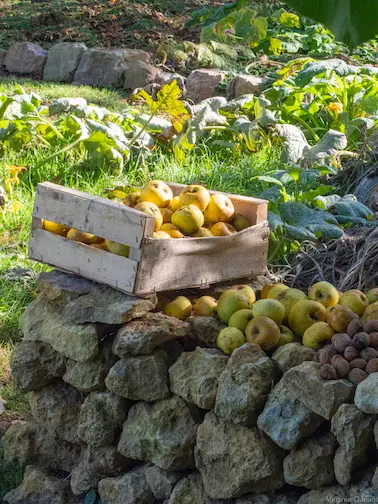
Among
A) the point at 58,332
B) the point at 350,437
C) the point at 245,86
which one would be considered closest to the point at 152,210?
the point at 58,332

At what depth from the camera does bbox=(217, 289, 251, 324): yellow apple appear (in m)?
3.32

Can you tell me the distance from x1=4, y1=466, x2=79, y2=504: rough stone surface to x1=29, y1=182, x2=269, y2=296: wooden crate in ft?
3.06

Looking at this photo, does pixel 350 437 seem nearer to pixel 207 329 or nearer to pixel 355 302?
pixel 355 302

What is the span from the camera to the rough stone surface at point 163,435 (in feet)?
10.4

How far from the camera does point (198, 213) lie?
3.55m

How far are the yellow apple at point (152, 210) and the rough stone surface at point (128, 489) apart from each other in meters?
1.03

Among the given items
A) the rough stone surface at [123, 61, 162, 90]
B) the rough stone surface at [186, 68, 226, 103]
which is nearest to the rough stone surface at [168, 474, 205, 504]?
the rough stone surface at [186, 68, 226, 103]

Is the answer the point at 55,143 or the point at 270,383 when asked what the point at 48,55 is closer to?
the point at 55,143

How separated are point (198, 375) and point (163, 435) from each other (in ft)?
0.97

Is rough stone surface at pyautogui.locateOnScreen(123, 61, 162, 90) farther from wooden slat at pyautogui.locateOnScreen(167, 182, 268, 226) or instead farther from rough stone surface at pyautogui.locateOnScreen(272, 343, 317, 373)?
rough stone surface at pyautogui.locateOnScreen(272, 343, 317, 373)

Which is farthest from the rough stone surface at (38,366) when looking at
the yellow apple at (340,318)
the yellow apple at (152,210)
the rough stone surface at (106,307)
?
the yellow apple at (340,318)

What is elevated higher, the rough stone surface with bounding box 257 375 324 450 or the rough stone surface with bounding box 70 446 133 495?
the rough stone surface with bounding box 257 375 324 450

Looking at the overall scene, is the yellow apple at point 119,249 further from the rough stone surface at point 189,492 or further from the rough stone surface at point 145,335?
the rough stone surface at point 189,492

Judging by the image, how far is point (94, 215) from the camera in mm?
3426
